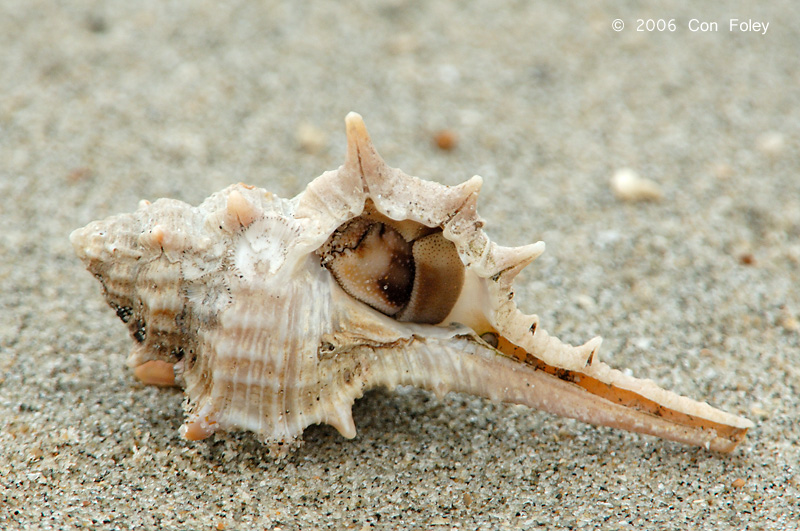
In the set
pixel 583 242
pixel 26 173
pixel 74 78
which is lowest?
pixel 26 173

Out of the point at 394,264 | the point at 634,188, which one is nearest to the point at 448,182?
the point at 634,188

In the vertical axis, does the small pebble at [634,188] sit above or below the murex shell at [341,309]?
above

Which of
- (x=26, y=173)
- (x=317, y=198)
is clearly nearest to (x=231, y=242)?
(x=317, y=198)

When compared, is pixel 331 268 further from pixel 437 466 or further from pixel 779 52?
pixel 779 52

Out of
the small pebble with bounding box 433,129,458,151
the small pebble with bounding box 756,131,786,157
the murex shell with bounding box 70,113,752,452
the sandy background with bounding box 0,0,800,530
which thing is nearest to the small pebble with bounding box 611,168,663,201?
the sandy background with bounding box 0,0,800,530

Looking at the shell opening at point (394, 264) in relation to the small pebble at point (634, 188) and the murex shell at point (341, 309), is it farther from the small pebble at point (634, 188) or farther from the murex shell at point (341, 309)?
the small pebble at point (634, 188)

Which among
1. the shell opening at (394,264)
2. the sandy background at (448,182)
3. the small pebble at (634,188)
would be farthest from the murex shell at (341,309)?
the small pebble at (634,188)

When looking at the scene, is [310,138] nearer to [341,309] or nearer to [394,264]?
[394,264]
